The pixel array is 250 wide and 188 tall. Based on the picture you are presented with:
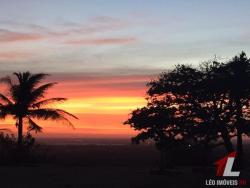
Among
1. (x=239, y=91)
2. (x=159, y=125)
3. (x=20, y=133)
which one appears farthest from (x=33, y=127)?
(x=239, y=91)

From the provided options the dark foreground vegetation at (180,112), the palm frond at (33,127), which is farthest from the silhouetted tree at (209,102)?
the palm frond at (33,127)

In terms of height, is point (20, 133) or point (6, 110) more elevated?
point (6, 110)

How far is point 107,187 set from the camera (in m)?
27.0

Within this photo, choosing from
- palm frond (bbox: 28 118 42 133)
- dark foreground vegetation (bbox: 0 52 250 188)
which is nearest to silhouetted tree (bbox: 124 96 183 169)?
dark foreground vegetation (bbox: 0 52 250 188)

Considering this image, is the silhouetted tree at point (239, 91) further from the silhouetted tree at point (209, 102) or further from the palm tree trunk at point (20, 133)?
the palm tree trunk at point (20, 133)

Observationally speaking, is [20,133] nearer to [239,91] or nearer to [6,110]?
[6,110]

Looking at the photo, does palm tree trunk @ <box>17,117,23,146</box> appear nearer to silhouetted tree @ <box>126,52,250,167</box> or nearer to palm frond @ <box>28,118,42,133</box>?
palm frond @ <box>28,118,42,133</box>

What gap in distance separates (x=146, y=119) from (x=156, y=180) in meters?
11.9

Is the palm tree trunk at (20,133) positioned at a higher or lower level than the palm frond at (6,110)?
lower

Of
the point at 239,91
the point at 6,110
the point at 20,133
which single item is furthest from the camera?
the point at 6,110

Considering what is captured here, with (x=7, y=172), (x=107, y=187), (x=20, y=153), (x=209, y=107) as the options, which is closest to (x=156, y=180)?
(x=107, y=187)

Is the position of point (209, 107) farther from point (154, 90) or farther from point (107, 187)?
point (107, 187)

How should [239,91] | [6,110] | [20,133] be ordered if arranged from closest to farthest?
[239,91]
[20,133]
[6,110]

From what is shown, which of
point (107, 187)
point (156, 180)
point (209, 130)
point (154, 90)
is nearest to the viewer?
point (107, 187)
